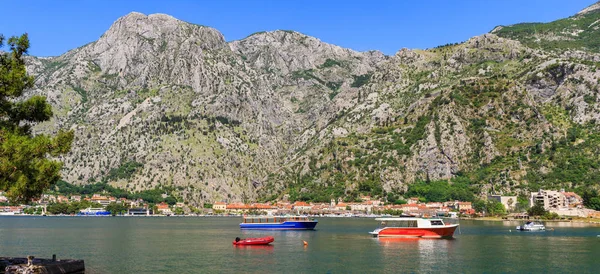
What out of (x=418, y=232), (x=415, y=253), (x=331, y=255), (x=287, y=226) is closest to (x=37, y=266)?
(x=331, y=255)

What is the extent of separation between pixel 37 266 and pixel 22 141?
484 inches

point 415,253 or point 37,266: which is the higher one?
point 37,266

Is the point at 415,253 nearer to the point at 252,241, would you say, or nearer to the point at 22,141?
the point at 252,241

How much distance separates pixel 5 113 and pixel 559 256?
238 ft

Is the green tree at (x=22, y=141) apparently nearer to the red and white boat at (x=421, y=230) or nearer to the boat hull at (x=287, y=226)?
the red and white boat at (x=421, y=230)

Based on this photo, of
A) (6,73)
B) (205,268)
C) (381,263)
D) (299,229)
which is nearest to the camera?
(6,73)

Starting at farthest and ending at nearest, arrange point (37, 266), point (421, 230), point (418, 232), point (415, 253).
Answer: point (418, 232) → point (421, 230) → point (415, 253) → point (37, 266)

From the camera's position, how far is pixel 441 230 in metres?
113

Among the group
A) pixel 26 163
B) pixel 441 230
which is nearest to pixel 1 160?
pixel 26 163

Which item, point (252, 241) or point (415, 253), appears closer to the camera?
point (415, 253)

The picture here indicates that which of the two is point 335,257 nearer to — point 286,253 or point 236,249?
point 286,253

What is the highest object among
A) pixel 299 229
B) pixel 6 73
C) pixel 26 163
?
pixel 6 73

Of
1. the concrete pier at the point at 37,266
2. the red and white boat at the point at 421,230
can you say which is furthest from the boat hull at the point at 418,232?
the concrete pier at the point at 37,266

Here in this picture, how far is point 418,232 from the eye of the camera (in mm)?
114625
